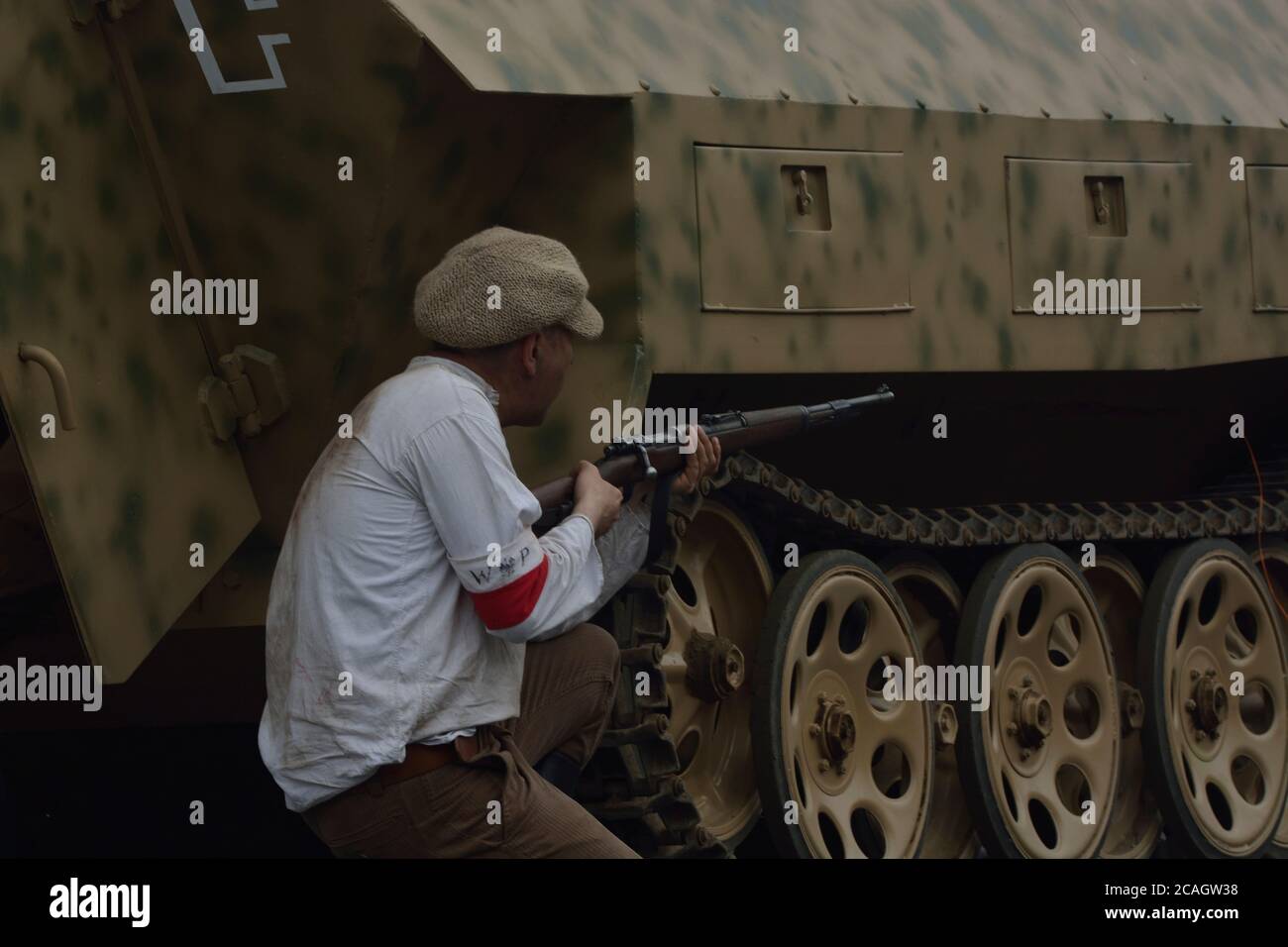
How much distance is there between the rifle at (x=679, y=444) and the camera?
544 centimetres

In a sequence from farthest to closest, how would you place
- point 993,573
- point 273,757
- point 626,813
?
point 993,573 → point 626,813 → point 273,757

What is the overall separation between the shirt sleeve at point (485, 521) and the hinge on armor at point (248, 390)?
4.30ft

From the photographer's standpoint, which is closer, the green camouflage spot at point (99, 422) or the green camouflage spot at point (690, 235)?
the green camouflage spot at point (99, 422)

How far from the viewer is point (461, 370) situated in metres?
4.91

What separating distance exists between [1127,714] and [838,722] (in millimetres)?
1620

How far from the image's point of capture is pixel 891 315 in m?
6.83

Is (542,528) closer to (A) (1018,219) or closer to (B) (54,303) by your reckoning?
(B) (54,303)

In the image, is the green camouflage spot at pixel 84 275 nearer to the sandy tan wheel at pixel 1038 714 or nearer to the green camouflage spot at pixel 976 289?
the green camouflage spot at pixel 976 289

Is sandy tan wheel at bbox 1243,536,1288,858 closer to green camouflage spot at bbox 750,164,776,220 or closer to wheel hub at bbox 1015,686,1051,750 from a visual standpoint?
wheel hub at bbox 1015,686,1051,750

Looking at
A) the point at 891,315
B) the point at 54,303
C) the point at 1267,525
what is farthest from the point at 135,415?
the point at 1267,525

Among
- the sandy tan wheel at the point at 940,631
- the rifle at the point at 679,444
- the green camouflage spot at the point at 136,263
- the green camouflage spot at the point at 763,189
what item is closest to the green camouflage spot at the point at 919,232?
the rifle at the point at 679,444

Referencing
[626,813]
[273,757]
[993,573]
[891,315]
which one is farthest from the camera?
[993,573]

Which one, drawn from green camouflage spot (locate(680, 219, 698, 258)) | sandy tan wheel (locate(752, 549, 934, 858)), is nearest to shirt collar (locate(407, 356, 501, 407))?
green camouflage spot (locate(680, 219, 698, 258))
